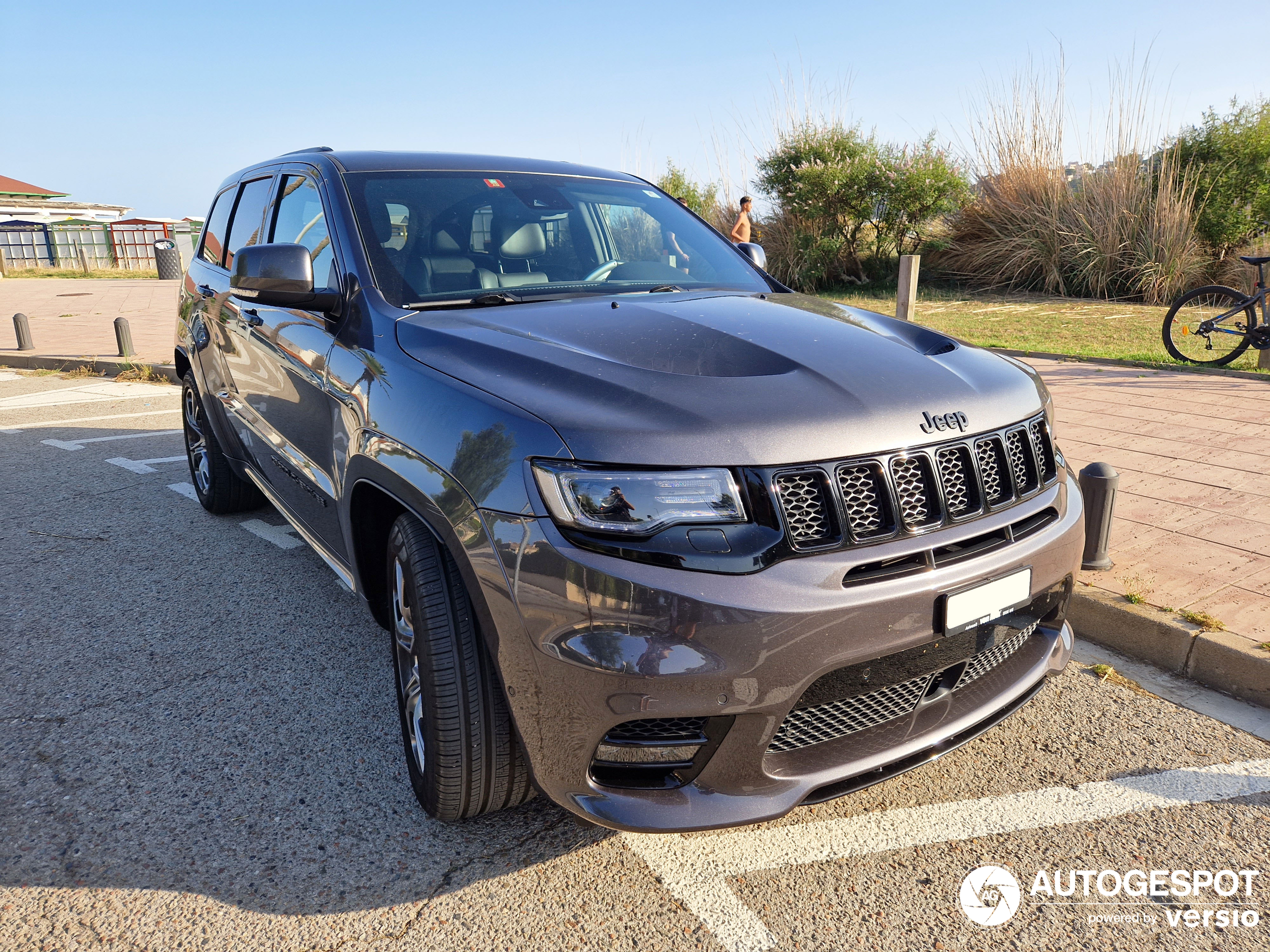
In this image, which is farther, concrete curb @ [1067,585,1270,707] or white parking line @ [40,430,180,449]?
white parking line @ [40,430,180,449]

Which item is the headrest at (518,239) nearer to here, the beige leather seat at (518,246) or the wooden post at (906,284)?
the beige leather seat at (518,246)

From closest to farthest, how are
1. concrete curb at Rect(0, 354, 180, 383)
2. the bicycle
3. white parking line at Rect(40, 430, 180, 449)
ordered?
white parking line at Rect(40, 430, 180, 449)
the bicycle
concrete curb at Rect(0, 354, 180, 383)

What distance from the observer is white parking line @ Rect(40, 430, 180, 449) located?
6844 mm

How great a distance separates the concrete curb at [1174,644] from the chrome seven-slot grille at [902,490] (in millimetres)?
1313

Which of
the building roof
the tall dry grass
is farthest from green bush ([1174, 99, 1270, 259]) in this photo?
the building roof

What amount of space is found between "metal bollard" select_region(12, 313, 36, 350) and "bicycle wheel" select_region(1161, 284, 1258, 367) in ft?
43.9

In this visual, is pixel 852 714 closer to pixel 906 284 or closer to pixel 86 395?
pixel 906 284

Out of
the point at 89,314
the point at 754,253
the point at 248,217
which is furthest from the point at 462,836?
the point at 89,314

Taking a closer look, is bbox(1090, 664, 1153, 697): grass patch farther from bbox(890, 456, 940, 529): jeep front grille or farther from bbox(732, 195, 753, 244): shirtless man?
bbox(732, 195, 753, 244): shirtless man

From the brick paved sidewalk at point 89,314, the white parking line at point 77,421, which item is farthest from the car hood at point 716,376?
the brick paved sidewalk at point 89,314

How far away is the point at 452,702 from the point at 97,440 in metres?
6.23

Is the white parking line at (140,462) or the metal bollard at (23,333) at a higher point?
the metal bollard at (23,333)

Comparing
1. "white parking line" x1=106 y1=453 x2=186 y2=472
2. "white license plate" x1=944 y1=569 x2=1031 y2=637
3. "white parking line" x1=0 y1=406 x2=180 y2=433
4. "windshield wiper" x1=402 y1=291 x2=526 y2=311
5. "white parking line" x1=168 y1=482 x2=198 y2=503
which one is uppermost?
"windshield wiper" x1=402 y1=291 x2=526 y2=311

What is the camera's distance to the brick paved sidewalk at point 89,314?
12.2 metres
